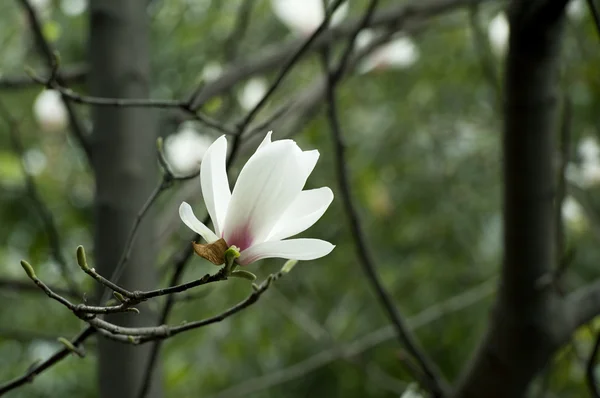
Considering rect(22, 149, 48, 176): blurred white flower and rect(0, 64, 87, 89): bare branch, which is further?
rect(22, 149, 48, 176): blurred white flower

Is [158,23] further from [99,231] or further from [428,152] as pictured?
[99,231]

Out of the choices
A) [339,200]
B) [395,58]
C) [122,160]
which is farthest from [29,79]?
[395,58]

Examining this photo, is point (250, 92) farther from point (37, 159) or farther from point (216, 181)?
point (216, 181)

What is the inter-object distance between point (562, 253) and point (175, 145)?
2.33 ft

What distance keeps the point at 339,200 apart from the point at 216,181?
1015 mm

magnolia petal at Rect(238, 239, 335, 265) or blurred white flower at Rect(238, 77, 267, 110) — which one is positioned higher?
blurred white flower at Rect(238, 77, 267, 110)

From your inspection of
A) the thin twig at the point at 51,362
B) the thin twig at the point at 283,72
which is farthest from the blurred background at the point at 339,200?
the thin twig at the point at 51,362

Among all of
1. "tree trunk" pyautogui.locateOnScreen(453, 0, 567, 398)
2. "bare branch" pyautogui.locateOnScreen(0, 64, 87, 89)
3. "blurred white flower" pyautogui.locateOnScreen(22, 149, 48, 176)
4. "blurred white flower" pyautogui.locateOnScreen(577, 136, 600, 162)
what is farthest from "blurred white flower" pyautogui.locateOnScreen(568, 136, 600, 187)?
"blurred white flower" pyautogui.locateOnScreen(22, 149, 48, 176)

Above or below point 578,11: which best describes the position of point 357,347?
below

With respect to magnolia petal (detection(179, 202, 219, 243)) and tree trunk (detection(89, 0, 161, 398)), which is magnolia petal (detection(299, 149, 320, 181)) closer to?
magnolia petal (detection(179, 202, 219, 243))

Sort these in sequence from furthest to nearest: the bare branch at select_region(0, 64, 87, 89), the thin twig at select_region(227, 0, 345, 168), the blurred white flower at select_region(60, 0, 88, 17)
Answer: the blurred white flower at select_region(60, 0, 88, 17)
the bare branch at select_region(0, 64, 87, 89)
the thin twig at select_region(227, 0, 345, 168)

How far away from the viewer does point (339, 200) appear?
4.50ft

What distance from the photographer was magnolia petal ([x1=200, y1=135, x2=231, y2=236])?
35 centimetres

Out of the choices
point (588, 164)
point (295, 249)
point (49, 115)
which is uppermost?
point (49, 115)
